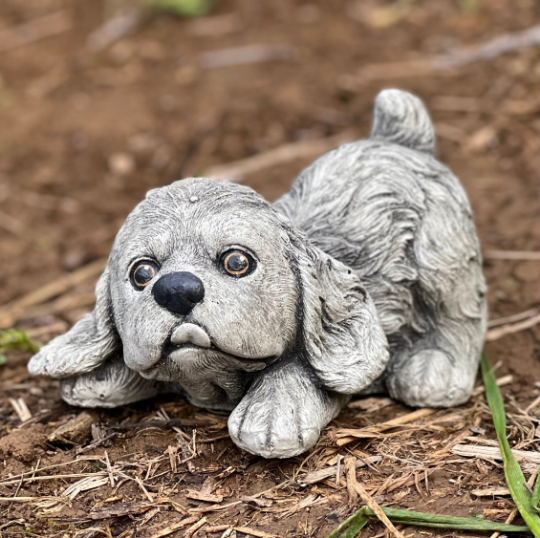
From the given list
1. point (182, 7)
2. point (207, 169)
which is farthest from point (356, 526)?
point (182, 7)

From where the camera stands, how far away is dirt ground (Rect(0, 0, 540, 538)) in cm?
269

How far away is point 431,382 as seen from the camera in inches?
123

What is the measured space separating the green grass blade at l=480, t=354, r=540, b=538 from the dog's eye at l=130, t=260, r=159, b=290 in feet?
4.36

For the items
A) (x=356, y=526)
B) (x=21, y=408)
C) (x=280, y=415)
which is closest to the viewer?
(x=356, y=526)

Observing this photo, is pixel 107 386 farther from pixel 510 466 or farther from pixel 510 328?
pixel 510 328

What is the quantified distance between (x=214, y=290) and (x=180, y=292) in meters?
0.11

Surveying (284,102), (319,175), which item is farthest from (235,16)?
(319,175)

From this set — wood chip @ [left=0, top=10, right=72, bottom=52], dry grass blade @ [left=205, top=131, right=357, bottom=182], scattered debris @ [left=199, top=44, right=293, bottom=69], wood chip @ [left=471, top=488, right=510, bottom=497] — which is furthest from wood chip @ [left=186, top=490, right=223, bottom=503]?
wood chip @ [left=0, top=10, right=72, bottom=52]

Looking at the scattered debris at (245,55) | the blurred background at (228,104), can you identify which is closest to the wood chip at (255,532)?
the blurred background at (228,104)

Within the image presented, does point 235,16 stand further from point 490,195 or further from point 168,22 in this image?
point 490,195

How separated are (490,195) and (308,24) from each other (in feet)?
10.9

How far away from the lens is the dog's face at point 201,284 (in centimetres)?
244

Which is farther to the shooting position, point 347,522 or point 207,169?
point 207,169

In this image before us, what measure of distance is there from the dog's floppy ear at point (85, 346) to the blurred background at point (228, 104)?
1.35m
